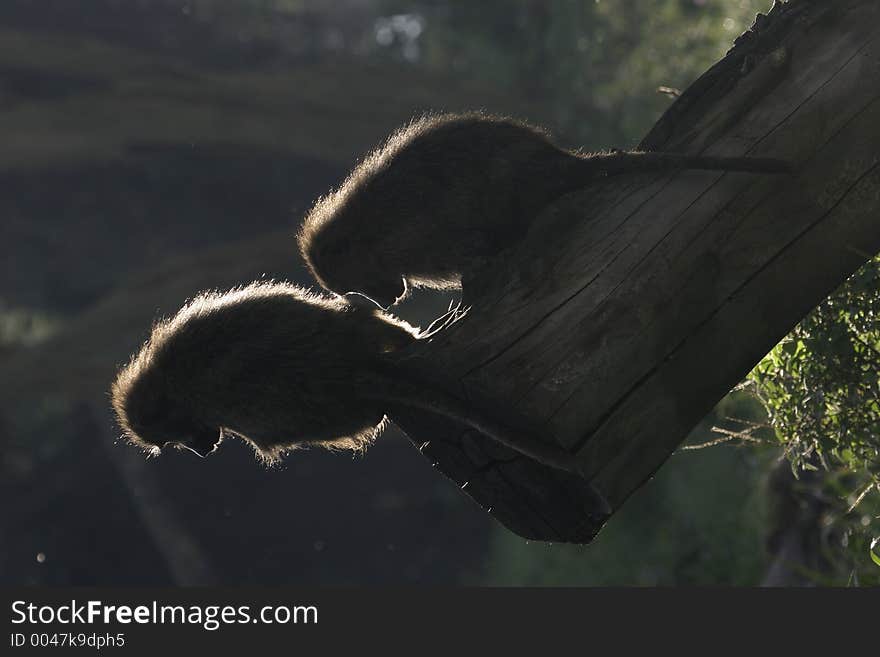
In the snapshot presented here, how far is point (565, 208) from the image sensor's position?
3146mm

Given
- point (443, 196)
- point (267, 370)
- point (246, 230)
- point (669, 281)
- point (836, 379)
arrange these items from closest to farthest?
1. point (669, 281)
2. point (267, 370)
3. point (443, 196)
4. point (836, 379)
5. point (246, 230)

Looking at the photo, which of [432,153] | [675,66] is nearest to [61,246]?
[675,66]

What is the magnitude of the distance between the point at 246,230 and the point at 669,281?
1495 cm

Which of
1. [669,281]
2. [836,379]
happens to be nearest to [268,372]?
[669,281]

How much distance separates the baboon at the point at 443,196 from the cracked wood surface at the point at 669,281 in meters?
0.09

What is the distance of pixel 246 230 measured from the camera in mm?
17172

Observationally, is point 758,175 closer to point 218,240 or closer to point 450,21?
point 450,21

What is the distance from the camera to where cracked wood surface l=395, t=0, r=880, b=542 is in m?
2.65

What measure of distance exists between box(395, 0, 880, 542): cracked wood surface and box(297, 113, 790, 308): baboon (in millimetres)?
88

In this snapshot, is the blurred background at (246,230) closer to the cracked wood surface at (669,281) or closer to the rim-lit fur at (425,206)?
the rim-lit fur at (425,206)

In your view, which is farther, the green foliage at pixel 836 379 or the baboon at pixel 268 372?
the green foliage at pixel 836 379

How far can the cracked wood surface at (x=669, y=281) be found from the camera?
2.65 m

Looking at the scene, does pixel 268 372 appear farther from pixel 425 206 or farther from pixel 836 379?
pixel 836 379

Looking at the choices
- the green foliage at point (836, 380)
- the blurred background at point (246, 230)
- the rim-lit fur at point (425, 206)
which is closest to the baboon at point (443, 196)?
the rim-lit fur at point (425, 206)
